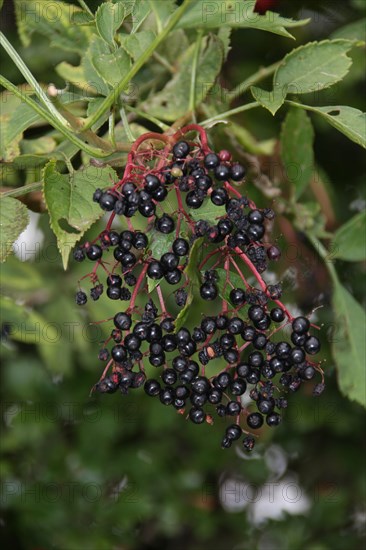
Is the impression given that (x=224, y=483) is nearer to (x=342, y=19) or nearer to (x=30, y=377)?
(x=30, y=377)

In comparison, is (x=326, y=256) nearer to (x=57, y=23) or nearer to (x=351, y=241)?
(x=351, y=241)

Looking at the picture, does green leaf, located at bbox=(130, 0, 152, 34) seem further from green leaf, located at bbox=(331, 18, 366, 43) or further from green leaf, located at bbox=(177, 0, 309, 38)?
green leaf, located at bbox=(331, 18, 366, 43)

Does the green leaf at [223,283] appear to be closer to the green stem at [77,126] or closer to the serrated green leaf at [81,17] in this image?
the green stem at [77,126]

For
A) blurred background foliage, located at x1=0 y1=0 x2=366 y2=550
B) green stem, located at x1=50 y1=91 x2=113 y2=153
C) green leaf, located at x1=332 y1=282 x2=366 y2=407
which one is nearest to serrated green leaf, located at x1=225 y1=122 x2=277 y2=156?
blurred background foliage, located at x1=0 y1=0 x2=366 y2=550

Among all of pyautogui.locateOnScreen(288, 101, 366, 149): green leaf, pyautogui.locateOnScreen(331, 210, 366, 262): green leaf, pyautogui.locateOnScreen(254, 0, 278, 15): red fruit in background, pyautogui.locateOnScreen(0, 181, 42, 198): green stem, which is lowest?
pyautogui.locateOnScreen(331, 210, 366, 262): green leaf

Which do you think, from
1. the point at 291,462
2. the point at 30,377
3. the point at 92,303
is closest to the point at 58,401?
the point at 30,377

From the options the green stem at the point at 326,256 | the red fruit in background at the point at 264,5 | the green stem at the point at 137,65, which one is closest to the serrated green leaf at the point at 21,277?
the green stem at the point at 326,256
